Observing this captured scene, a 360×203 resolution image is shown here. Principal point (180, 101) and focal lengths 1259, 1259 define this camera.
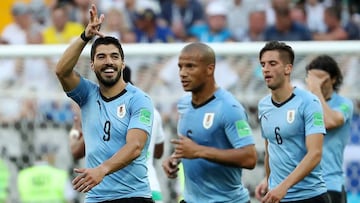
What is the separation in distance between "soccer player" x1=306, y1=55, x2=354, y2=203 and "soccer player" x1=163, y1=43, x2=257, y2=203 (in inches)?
45.5

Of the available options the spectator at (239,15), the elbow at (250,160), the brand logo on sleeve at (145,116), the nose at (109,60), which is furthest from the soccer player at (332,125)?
the spectator at (239,15)

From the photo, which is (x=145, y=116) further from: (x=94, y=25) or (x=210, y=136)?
(x=210, y=136)

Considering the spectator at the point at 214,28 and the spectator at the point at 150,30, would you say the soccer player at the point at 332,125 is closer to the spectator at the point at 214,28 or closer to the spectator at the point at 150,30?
the spectator at the point at 214,28

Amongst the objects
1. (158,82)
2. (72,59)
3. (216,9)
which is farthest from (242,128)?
(216,9)

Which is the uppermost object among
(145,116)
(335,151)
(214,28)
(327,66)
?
(214,28)

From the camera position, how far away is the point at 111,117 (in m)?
9.57

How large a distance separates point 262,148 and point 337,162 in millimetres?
2644

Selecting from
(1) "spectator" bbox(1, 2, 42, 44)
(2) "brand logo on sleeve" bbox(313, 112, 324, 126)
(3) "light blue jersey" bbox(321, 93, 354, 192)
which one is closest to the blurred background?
(1) "spectator" bbox(1, 2, 42, 44)

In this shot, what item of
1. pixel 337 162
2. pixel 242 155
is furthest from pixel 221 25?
pixel 242 155

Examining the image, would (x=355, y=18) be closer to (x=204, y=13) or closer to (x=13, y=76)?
(x=204, y=13)

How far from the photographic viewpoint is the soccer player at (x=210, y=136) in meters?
10.3

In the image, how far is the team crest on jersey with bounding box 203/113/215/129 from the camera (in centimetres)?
1040

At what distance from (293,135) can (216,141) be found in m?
0.69

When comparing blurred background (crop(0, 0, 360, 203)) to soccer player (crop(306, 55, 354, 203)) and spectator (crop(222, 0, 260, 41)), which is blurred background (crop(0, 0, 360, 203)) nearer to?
spectator (crop(222, 0, 260, 41))
